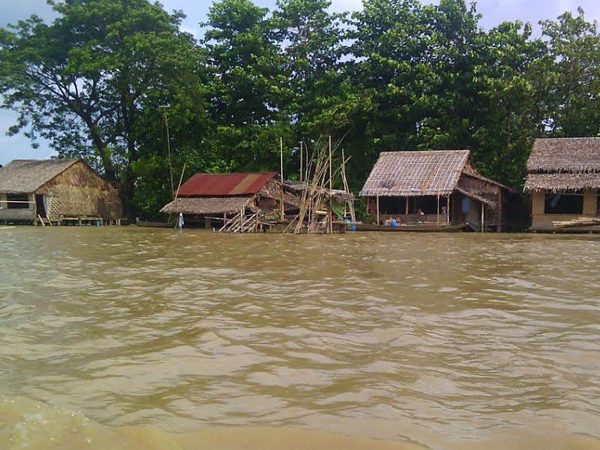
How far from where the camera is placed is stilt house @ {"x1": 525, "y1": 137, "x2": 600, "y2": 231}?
2034 cm

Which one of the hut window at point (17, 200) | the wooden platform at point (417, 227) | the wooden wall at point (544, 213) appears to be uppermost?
the hut window at point (17, 200)

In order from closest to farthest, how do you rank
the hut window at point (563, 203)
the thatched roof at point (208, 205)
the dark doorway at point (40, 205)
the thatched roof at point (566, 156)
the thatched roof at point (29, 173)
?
1. the thatched roof at point (566, 156)
2. the hut window at point (563, 203)
3. the thatched roof at point (208, 205)
4. the thatched roof at point (29, 173)
5. the dark doorway at point (40, 205)

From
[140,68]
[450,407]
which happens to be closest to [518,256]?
[450,407]

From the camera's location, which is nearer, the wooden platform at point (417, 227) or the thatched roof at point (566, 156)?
the thatched roof at point (566, 156)

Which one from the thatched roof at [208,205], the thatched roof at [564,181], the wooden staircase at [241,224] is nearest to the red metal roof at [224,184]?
the thatched roof at [208,205]

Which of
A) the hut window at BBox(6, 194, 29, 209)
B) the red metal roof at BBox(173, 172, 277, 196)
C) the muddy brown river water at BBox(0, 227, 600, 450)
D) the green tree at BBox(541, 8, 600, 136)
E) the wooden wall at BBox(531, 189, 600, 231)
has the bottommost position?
the muddy brown river water at BBox(0, 227, 600, 450)

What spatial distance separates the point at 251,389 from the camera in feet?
11.3

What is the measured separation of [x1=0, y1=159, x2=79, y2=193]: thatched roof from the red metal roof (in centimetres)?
765

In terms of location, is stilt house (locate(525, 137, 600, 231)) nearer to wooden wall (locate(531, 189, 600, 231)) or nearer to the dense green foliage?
wooden wall (locate(531, 189, 600, 231))

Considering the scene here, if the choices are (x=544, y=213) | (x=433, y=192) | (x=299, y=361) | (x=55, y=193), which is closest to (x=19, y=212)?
(x=55, y=193)

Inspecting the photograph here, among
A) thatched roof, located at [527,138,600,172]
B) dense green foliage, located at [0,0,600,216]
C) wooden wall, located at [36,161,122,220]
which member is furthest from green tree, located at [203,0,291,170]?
thatched roof, located at [527,138,600,172]

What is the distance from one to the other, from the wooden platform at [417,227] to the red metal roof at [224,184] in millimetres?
4997

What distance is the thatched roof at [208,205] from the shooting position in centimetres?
2259

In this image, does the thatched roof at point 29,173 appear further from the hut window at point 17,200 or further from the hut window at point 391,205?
the hut window at point 391,205
